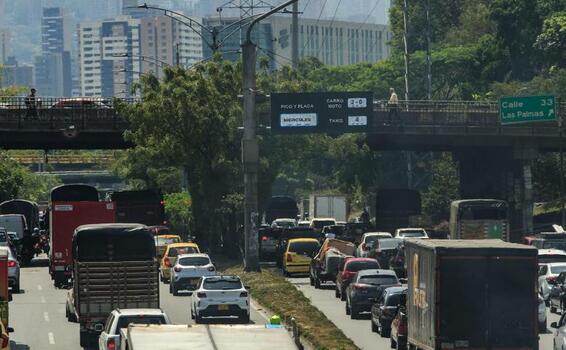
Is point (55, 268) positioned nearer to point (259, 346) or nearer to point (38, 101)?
point (38, 101)

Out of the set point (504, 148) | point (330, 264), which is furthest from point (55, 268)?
point (504, 148)

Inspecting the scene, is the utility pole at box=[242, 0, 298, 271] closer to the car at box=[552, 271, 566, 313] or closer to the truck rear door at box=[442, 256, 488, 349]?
the car at box=[552, 271, 566, 313]

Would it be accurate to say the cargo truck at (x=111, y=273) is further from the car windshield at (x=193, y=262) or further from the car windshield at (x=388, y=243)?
the car windshield at (x=388, y=243)

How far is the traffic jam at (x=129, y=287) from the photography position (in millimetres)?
20594

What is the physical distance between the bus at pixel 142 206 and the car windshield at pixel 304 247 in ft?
57.6

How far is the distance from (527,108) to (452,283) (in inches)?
2159

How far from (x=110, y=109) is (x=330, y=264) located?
29.6m

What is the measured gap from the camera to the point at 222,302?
4269 cm

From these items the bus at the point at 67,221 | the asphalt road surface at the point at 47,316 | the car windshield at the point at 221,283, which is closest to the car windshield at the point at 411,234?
the asphalt road surface at the point at 47,316

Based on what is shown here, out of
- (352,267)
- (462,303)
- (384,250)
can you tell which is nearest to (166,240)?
(384,250)

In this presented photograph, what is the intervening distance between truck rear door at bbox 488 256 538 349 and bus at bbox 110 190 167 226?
4974 cm

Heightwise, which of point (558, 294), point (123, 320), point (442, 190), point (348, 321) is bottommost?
point (348, 321)

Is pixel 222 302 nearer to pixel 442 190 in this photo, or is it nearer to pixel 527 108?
pixel 527 108

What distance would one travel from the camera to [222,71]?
76562 mm
